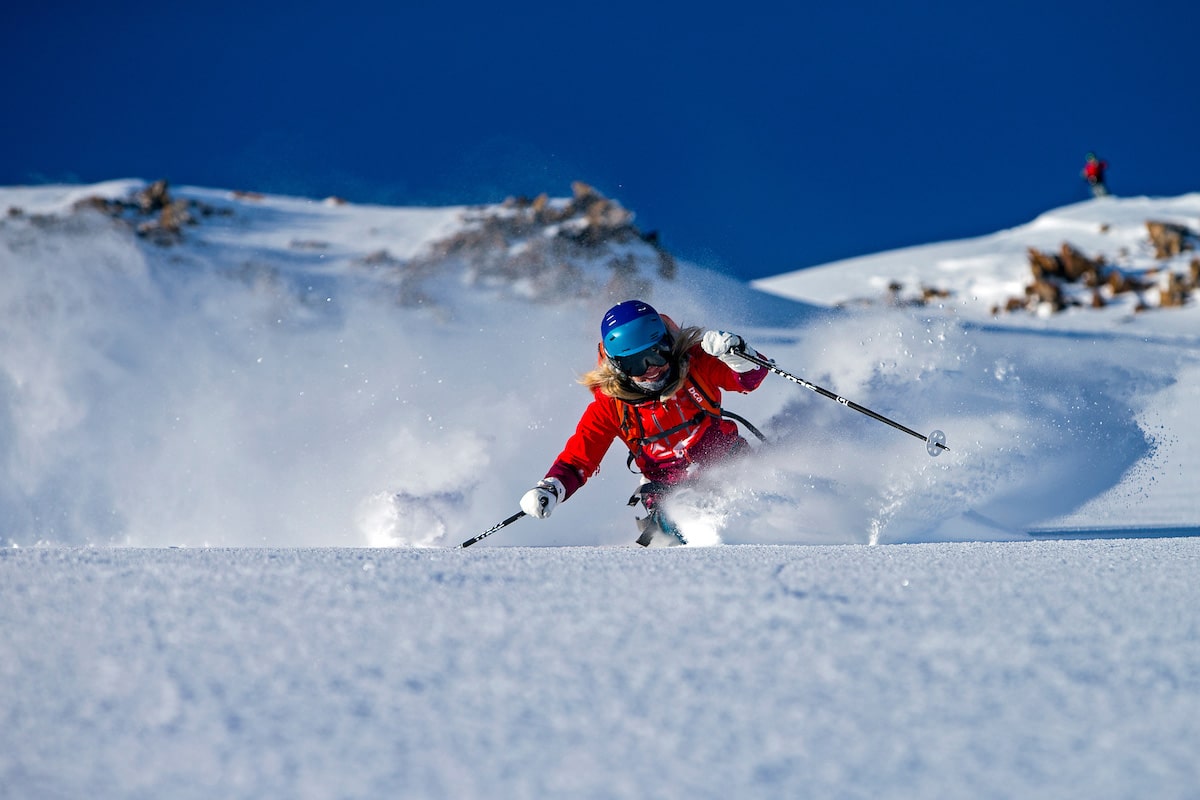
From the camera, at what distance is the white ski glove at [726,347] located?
477 cm

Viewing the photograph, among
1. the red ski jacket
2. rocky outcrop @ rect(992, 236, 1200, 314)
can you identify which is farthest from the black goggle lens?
rocky outcrop @ rect(992, 236, 1200, 314)

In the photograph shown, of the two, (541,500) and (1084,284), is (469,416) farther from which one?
(1084,284)

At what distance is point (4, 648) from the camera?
5.78 ft

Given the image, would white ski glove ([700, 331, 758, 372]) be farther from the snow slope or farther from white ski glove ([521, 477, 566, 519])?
white ski glove ([521, 477, 566, 519])

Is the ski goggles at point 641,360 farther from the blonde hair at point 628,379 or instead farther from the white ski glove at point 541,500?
the white ski glove at point 541,500

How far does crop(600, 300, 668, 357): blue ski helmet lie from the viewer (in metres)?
4.55

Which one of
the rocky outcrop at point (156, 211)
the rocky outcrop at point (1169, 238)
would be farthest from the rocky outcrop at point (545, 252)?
the rocky outcrop at point (1169, 238)

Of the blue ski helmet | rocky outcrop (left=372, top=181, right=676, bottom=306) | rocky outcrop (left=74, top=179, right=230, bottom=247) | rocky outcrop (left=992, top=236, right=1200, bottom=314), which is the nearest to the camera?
the blue ski helmet

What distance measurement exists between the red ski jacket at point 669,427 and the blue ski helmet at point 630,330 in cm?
31

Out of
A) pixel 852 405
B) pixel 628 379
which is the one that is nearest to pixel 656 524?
pixel 628 379

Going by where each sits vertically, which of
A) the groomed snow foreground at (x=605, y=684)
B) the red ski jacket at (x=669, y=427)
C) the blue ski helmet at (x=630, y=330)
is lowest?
the groomed snow foreground at (x=605, y=684)

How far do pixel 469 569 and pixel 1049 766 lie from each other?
1488 millimetres

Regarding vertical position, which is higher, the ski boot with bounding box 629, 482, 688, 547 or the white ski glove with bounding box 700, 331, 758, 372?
the white ski glove with bounding box 700, 331, 758, 372

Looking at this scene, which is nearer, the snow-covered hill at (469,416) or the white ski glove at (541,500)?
the white ski glove at (541,500)
